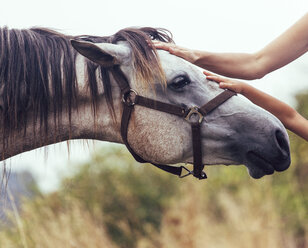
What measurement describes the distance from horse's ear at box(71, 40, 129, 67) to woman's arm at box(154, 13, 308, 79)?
0.74 ft

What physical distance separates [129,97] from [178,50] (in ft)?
1.35

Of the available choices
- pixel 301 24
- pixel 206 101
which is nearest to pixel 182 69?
pixel 206 101

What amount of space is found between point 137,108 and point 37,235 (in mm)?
2893

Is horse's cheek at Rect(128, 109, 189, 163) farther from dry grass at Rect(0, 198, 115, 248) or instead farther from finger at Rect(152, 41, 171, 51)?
dry grass at Rect(0, 198, 115, 248)

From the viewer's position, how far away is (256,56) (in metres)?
2.69

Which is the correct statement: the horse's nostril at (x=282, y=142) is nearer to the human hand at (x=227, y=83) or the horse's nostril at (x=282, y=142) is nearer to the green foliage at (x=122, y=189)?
the human hand at (x=227, y=83)

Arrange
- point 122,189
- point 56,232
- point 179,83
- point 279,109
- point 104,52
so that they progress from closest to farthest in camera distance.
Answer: point 104,52 < point 179,83 < point 279,109 < point 56,232 < point 122,189

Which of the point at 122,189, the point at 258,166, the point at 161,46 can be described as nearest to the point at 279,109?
the point at 258,166

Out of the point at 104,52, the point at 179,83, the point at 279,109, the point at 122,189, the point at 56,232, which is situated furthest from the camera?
the point at 122,189

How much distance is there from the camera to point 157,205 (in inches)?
336

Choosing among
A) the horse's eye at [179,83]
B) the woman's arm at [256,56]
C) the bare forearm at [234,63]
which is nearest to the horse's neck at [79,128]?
the horse's eye at [179,83]

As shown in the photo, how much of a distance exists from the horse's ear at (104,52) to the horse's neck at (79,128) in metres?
0.16

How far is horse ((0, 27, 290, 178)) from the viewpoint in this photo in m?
2.37

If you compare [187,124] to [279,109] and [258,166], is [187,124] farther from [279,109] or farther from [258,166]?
[279,109]
